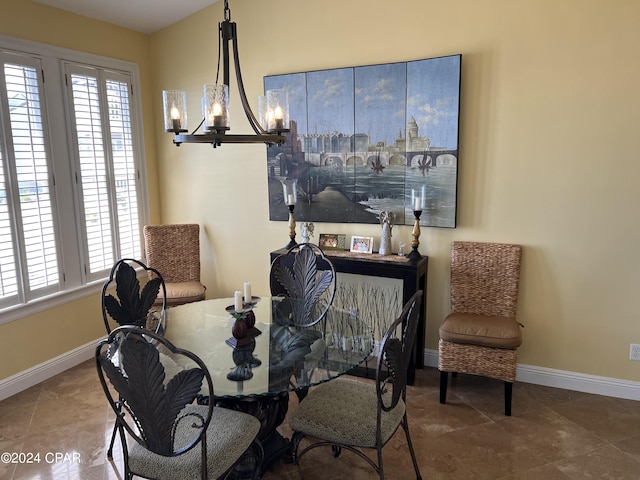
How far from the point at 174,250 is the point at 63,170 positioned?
1.07 meters

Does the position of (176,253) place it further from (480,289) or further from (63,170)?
(480,289)

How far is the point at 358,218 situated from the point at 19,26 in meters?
2.68

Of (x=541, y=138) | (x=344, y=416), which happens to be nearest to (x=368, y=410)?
(x=344, y=416)

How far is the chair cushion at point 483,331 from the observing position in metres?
2.88

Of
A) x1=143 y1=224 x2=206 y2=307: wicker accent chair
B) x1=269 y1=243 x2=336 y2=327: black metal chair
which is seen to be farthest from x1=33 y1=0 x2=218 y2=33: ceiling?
x1=269 y1=243 x2=336 y2=327: black metal chair

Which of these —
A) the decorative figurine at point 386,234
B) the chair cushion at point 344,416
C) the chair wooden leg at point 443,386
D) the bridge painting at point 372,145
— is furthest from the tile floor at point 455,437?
the bridge painting at point 372,145

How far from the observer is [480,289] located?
3.27 metres

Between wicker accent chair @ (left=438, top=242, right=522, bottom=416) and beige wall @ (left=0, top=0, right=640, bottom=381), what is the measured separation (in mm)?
145

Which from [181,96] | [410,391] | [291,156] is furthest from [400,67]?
[410,391]

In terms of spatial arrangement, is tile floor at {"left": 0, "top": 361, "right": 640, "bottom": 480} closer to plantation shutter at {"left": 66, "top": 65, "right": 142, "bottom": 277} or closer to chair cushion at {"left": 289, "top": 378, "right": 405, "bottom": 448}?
chair cushion at {"left": 289, "top": 378, "right": 405, "bottom": 448}

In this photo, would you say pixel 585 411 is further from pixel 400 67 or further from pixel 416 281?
pixel 400 67

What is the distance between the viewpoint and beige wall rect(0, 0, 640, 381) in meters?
2.92

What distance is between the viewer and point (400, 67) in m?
3.33

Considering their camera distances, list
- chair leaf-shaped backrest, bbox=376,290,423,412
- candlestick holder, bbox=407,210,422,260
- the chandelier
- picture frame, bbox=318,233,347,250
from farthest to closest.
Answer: picture frame, bbox=318,233,347,250 → candlestick holder, bbox=407,210,422,260 → the chandelier → chair leaf-shaped backrest, bbox=376,290,423,412
